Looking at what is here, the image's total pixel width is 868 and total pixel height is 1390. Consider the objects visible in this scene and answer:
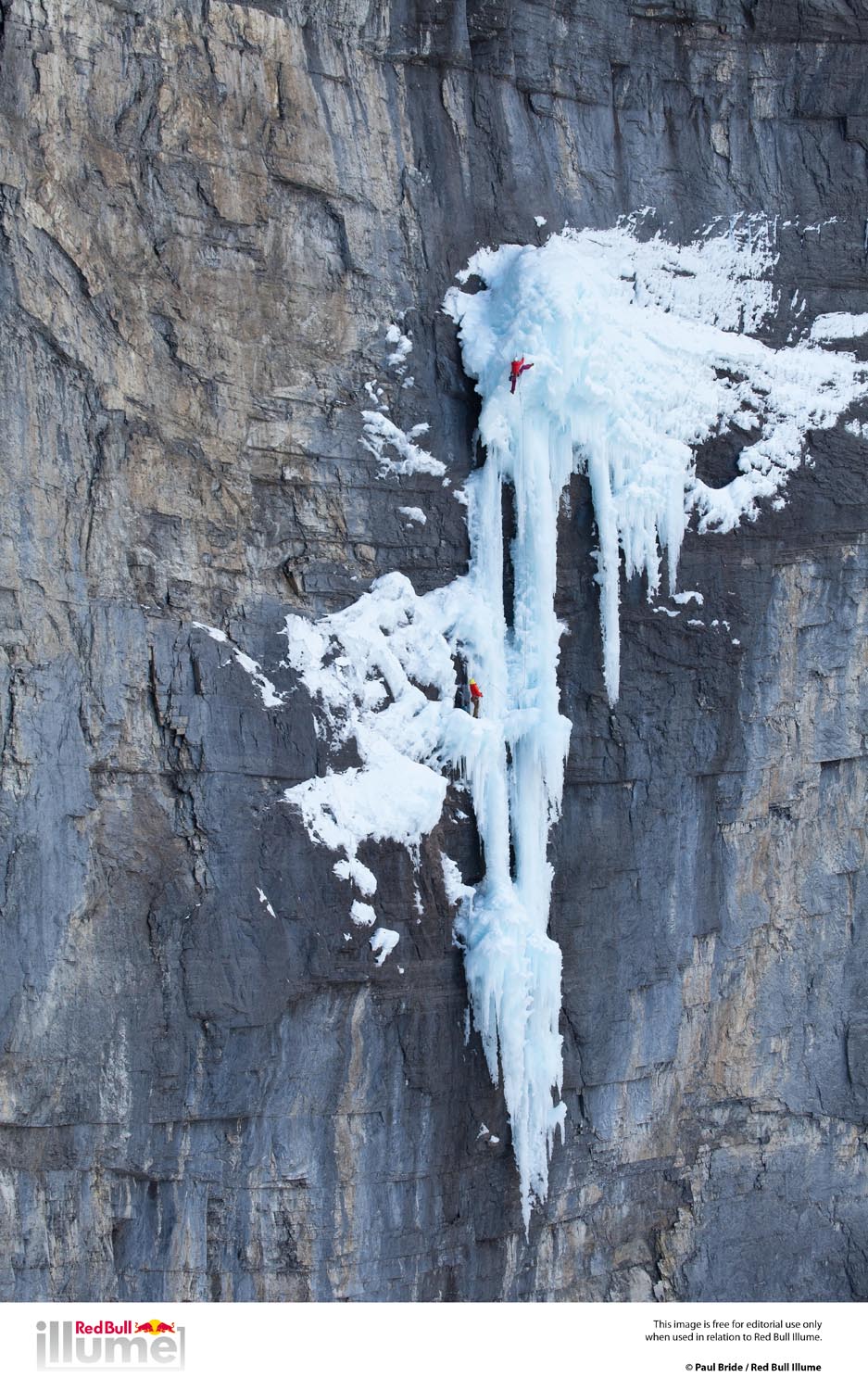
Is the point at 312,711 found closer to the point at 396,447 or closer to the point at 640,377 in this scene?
the point at 396,447

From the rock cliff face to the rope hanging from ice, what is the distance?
26cm

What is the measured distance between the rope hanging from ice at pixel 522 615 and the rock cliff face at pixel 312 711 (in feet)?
0.85

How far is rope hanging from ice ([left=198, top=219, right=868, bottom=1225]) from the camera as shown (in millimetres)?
14180

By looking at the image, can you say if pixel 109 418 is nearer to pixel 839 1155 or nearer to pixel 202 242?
pixel 202 242

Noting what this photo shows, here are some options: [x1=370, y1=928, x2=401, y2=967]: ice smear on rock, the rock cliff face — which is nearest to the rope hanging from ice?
[x1=370, y1=928, x2=401, y2=967]: ice smear on rock

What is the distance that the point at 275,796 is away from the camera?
13609mm

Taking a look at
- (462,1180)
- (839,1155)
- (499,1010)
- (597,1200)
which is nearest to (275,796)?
(499,1010)

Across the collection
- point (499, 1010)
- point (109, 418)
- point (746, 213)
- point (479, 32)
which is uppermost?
point (479, 32)

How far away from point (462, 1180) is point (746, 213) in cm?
1017

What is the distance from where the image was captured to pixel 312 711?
13875mm

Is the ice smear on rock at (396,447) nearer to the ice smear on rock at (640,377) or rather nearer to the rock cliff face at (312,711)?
the rock cliff face at (312,711)

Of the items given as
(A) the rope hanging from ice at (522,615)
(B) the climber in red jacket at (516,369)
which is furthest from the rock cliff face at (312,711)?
(B) the climber in red jacket at (516,369)
